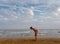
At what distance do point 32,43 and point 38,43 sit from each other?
27.2 inches

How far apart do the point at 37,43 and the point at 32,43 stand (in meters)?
0.57

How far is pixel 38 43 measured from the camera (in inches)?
715

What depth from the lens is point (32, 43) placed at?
59.3ft

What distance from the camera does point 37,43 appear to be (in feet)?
59.5

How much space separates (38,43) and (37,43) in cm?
12
